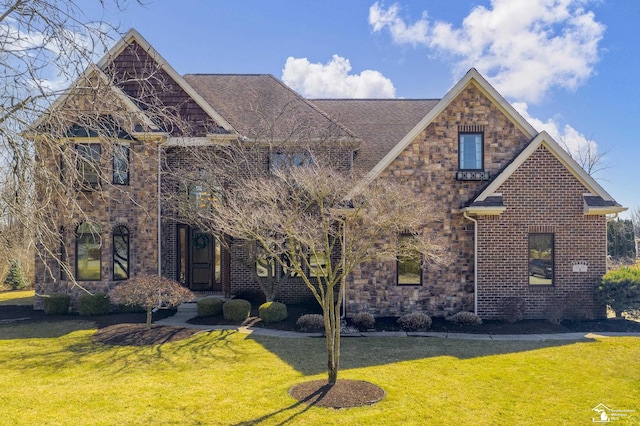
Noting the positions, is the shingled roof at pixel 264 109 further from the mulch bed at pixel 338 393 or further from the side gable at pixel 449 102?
the mulch bed at pixel 338 393

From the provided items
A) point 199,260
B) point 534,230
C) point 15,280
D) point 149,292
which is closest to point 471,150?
point 534,230

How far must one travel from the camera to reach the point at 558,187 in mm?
13398

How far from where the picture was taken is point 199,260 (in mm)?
17359

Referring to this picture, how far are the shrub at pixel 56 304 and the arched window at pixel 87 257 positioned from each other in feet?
2.66

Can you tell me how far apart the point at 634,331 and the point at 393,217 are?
8.71 meters

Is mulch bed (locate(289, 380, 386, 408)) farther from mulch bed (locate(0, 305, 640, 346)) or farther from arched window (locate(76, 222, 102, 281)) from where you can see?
arched window (locate(76, 222, 102, 281))

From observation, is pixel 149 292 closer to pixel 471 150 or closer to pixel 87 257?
pixel 87 257

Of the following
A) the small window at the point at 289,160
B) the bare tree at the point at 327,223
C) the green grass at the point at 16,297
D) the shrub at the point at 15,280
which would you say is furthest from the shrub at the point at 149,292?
the shrub at the point at 15,280

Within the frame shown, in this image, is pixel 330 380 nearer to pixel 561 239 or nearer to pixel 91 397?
pixel 91 397

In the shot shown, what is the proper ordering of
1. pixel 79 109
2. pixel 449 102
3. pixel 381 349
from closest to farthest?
pixel 79 109 → pixel 381 349 → pixel 449 102

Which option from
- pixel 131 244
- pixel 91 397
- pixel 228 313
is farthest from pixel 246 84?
pixel 91 397

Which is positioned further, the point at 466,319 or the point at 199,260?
A: the point at 199,260

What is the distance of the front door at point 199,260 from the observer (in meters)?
17.2

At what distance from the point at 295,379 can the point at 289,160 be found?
8298 millimetres
